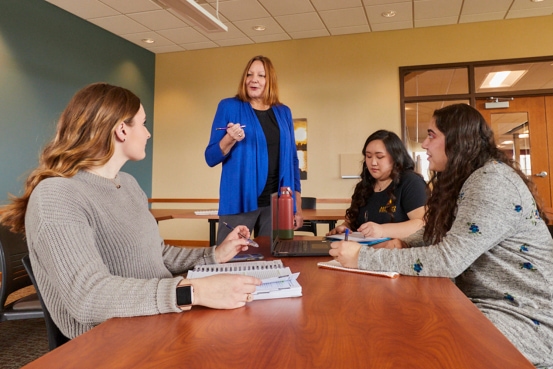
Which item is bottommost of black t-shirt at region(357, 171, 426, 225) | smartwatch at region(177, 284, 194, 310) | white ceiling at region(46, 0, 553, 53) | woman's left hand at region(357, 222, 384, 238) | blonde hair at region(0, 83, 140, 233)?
smartwatch at region(177, 284, 194, 310)

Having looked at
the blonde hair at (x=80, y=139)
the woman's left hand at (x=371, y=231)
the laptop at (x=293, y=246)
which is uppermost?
the blonde hair at (x=80, y=139)

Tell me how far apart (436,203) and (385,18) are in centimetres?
419

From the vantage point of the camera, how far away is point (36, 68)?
436 centimetres

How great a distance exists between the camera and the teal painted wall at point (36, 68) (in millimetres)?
4051

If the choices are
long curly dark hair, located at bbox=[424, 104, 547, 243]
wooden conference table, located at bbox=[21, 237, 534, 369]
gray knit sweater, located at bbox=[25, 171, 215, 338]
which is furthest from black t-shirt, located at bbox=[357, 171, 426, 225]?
gray knit sweater, located at bbox=[25, 171, 215, 338]

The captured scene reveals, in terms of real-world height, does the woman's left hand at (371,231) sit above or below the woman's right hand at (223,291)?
above

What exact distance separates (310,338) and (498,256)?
695 mm

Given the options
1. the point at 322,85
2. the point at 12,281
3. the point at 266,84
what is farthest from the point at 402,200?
the point at 322,85

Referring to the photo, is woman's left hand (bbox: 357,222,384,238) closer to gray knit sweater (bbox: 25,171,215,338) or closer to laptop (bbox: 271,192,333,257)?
laptop (bbox: 271,192,333,257)

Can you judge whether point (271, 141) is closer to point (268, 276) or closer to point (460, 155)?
point (460, 155)

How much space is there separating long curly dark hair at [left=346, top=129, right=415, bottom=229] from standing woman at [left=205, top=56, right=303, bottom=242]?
0.35 metres

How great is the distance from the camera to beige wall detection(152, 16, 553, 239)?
5.06 meters

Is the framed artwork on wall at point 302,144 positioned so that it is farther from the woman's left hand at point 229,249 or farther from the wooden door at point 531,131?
the woman's left hand at point 229,249

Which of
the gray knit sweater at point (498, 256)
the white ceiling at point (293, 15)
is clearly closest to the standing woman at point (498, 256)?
the gray knit sweater at point (498, 256)
